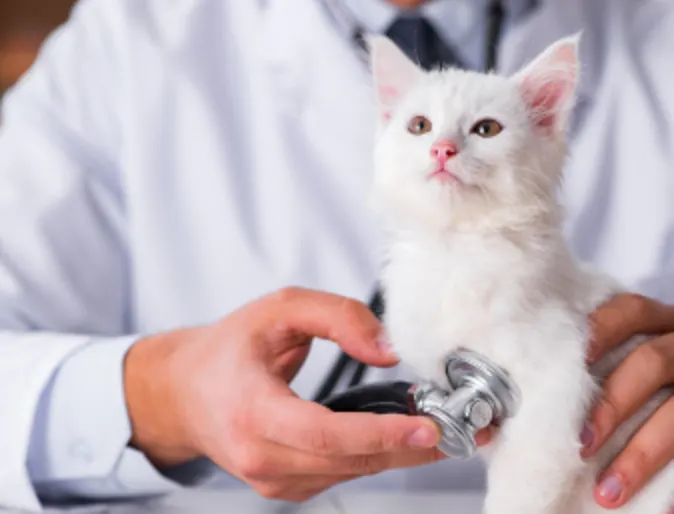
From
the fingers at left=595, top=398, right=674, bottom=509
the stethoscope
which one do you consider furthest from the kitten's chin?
the fingers at left=595, top=398, right=674, bottom=509

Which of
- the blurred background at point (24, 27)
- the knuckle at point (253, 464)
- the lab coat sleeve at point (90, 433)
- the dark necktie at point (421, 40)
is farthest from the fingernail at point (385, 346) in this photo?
the blurred background at point (24, 27)

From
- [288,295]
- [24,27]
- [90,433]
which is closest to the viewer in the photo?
[288,295]

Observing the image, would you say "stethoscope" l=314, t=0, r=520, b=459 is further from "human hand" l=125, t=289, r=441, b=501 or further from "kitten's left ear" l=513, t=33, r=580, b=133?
"kitten's left ear" l=513, t=33, r=580, b=133

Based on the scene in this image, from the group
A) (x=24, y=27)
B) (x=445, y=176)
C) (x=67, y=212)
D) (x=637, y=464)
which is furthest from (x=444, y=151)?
(x=24, y=27)

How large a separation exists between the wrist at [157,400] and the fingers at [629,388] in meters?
0.32

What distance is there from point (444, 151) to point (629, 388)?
0.21 meters

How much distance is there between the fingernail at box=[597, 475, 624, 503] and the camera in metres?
0.50

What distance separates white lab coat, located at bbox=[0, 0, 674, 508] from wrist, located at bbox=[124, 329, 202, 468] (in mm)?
190

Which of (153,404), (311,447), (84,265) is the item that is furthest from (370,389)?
(84,265)

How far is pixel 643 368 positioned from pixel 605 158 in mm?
401

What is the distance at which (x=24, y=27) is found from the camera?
1136mm

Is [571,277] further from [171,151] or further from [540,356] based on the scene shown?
[171,151]

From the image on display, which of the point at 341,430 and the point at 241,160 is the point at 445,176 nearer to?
the point at 341,430

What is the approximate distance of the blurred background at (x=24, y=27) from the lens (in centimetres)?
113
